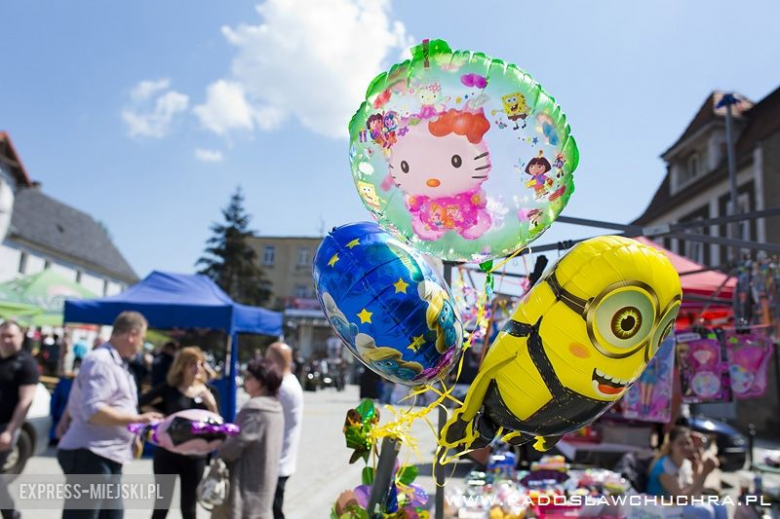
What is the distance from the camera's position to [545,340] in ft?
5.22

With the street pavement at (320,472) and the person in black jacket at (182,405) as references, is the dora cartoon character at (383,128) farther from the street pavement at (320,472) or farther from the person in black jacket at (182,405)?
the person in black jacket at (182,405)

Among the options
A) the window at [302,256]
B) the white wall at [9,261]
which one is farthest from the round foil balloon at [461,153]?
the window at [302,256]

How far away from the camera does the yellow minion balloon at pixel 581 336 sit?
1521mm

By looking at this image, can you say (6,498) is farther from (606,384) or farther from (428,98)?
(606,384)

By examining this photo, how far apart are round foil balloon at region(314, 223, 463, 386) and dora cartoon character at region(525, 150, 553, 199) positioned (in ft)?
1.62

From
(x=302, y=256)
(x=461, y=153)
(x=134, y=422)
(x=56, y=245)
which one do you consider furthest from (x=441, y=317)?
(x=302, y=256)

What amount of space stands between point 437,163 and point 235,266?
110 ft

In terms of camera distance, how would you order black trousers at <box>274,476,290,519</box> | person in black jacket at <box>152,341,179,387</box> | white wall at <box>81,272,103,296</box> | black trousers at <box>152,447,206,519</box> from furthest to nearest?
1. white wall at <box>81,272,103,296</box>
2. person in black jacket at <box>152,341,179,387</box>
3. black trousers at <box>274,476,290,519</box>
4. black trousers at <box>152,447,206,519</box>

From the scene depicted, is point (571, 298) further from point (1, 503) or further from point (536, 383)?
point (1, 503)

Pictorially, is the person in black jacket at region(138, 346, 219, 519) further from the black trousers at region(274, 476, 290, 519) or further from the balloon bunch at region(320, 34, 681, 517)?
the balloon bunch at region(320, 34, 681, 517)

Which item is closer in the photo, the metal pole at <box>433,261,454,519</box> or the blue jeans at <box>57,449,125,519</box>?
the metal pole at <box>433,261,454,519</box>

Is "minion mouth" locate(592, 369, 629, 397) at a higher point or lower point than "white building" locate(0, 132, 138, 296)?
lower

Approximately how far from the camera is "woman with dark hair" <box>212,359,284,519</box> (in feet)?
11.0

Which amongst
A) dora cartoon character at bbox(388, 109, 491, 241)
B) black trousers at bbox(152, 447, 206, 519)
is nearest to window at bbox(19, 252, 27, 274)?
black trousers at bbox(152, 447, 206, 519)
